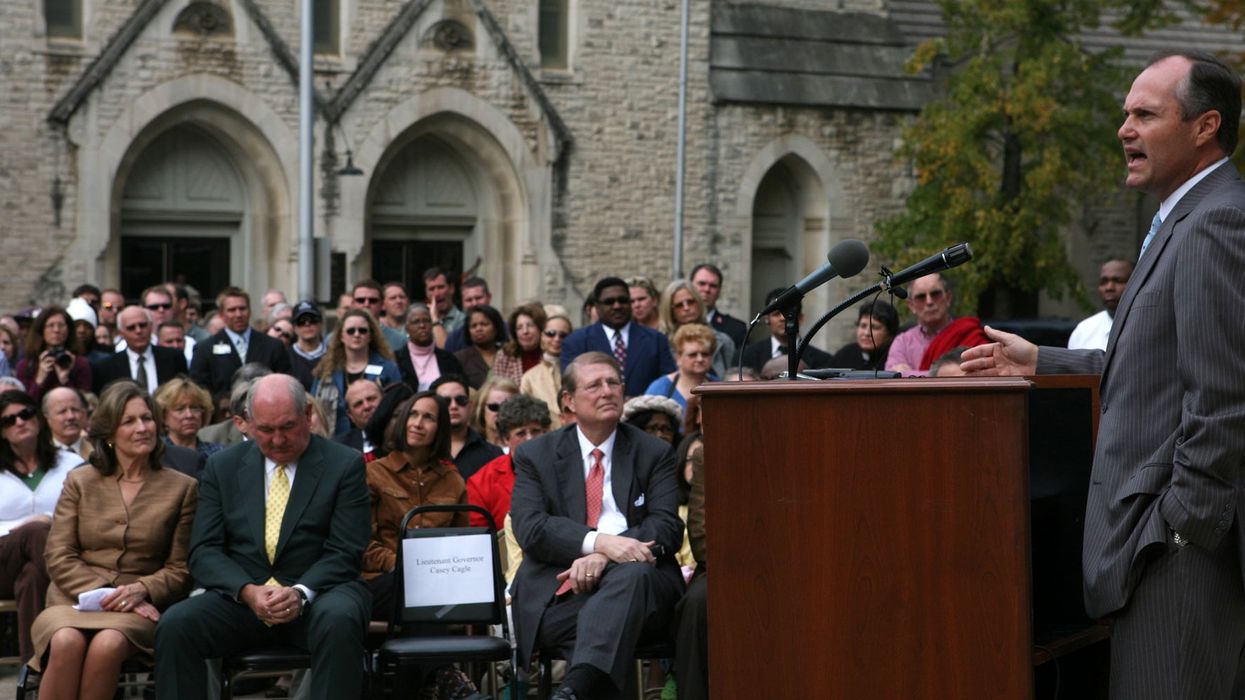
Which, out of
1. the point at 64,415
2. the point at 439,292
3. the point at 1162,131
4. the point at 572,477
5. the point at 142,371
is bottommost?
the point at 572,477

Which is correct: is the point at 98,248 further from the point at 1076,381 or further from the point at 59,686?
the point at 1076,381

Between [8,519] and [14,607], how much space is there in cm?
60

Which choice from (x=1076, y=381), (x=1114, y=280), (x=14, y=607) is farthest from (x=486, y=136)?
(x=1076, y=381)

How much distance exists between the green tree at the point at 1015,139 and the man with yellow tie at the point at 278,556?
1705cm

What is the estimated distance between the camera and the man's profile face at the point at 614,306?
11273 mm

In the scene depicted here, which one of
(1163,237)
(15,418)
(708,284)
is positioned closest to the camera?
(1163,237)

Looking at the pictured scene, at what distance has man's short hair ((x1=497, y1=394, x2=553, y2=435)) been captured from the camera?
9.05 m

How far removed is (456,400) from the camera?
948cm

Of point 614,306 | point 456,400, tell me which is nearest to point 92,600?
point 456,400

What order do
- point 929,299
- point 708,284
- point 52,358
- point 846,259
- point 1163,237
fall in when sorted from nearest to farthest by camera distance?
point 1163,237 < point 846,259 < point 929,299 < point 52,358 < point 708,284

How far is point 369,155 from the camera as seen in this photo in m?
22.8

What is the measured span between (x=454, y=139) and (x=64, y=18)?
217 inches

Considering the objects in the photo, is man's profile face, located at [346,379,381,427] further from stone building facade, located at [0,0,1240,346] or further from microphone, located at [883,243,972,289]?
stone building facade, located at [0,0,1240,346]

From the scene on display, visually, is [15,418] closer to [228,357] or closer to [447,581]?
[447,581]
